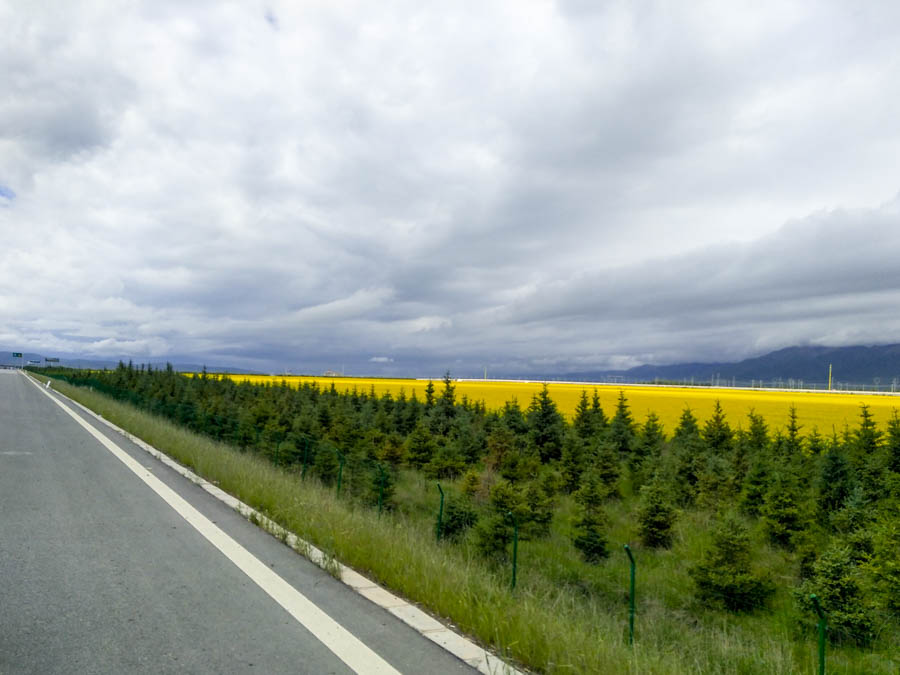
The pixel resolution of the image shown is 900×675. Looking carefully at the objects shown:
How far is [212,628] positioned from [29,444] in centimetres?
1538

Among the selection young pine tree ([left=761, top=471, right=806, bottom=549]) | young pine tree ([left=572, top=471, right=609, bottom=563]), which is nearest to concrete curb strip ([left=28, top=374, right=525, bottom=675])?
young pine tree ([left=572, top=471, right=609, bottom=563])

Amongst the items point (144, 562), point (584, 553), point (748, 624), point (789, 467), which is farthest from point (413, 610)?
point (789, 467)

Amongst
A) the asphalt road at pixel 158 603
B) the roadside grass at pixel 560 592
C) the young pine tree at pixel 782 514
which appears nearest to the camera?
the asphalt road at pixel 158 603

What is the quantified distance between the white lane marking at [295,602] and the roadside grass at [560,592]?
2.83ft

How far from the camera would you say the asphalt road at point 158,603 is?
423 cm

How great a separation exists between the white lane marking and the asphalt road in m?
0.03

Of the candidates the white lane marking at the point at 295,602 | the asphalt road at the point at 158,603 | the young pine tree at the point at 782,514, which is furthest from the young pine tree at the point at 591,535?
the white lane marking at the point at 295,602

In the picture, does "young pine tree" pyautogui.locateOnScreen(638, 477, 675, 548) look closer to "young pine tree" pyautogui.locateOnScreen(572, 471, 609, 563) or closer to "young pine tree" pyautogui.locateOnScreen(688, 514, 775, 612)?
"young pine tree" pyautogui.locateOnScreen(572, 471, 609, 563)

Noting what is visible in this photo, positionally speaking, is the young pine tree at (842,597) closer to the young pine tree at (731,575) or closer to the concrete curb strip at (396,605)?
the young pine tree at (731,575)

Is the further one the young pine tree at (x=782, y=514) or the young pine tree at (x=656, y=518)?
the young pine tree at (x=656, y=518)

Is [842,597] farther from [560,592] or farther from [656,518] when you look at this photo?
[656,518]

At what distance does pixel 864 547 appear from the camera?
9531mm

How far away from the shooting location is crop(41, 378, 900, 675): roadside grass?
4.66 meters

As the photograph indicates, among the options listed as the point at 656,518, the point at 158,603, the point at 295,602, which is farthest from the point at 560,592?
the point at 656,518
